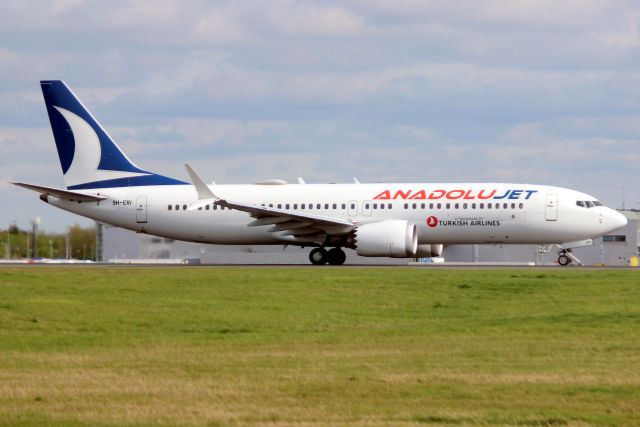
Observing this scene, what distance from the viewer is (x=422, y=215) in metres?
47.8

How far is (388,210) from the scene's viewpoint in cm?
4850

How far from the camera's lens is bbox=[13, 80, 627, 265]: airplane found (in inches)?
1864

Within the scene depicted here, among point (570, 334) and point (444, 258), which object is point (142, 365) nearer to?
point (570, 334)

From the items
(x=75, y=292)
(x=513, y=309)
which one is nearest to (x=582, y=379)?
(x=513, y=309)

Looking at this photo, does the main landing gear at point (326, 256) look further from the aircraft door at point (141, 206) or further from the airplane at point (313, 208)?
the aircraft door at point (141, 206)

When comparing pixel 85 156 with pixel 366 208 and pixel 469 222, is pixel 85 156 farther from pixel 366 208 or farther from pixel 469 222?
pixel 469 222

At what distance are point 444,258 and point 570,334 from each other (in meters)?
48.3

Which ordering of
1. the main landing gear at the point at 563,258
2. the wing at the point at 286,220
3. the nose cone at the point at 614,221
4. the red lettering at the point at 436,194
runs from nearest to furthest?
the wing at the point at 286,220
the red lettering at the point at 436,194
the nose cone at the point at 614,221
the main landing gear at the point at 563,258

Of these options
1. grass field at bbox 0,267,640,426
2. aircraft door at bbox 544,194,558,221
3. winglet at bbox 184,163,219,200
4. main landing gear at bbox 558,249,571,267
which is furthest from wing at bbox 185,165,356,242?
grass field at bbox 0,267,640,426

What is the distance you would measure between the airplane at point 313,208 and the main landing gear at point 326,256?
0.05 meters

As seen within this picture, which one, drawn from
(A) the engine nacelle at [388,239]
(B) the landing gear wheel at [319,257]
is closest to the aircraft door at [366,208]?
(A) the engine nacelle at [388,239]

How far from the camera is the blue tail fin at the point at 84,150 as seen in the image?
52.6 meters

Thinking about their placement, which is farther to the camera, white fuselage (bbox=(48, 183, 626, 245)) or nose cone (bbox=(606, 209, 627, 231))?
nose cone (bbox=(606, 209, 627, 231))

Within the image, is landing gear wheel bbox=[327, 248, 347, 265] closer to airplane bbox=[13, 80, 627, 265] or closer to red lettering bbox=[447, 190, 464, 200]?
airplane bbox=[13, 80, 627, 265]
